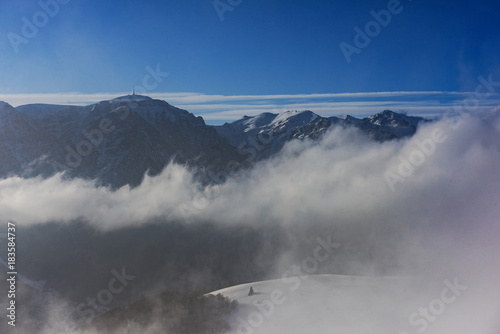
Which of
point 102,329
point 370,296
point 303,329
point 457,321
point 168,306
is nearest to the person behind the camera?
point 457,321

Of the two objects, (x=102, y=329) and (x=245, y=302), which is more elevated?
(x=245, y=302)

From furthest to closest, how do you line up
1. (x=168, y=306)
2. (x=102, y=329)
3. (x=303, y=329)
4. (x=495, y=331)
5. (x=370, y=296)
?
(x=102, y=329), (x=168, y=306), (x=370, y=296), (x=303, y=329), (x=495, y=331)

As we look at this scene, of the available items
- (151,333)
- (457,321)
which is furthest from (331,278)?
(151,333)

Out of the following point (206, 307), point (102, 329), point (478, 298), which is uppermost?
point (478, 298)

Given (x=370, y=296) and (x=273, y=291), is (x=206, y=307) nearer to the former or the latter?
(x=273, y=291)

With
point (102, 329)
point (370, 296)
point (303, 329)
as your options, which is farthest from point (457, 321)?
point (102, 329)

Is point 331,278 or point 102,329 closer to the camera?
point 331,278

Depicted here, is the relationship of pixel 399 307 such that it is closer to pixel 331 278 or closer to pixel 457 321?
pixel 457 321
